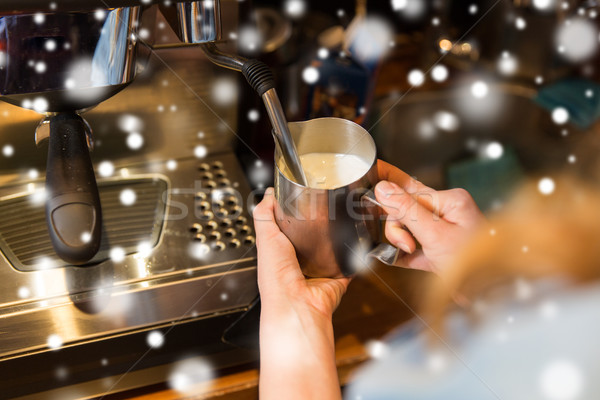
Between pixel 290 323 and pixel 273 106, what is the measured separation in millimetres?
206

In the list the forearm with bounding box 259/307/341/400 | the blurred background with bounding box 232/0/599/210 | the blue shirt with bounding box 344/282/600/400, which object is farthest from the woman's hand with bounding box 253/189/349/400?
the blurred background with bounding box 232/0/599/210

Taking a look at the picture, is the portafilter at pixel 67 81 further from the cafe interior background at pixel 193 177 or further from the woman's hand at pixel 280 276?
the woman's hand at pixel 280 276

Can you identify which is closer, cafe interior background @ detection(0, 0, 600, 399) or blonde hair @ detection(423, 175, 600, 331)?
cafe interior background @ detection(0, 0, 600, 399)

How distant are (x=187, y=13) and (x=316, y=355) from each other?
1.10 ft

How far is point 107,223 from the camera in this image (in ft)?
2.02

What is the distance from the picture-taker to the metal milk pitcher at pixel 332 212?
454 mm

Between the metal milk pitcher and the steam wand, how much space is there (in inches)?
0.5

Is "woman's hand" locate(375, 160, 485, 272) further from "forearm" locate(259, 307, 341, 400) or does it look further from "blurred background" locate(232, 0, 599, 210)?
"blurred background" locate(232, 0, 599, 210)

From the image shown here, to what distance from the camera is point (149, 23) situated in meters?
0.55

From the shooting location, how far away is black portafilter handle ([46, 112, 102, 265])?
17.6 inches

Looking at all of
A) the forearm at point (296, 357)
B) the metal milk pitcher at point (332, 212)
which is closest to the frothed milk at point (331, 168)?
the metal milk pitcher at point (332, 212)

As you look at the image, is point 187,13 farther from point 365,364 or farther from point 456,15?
point 456,15

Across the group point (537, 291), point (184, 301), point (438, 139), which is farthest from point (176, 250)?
point (438, 139)

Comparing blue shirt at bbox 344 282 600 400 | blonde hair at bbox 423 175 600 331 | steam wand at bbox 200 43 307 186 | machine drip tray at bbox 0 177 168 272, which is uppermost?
steam wand at bbox 200 43 307 186
